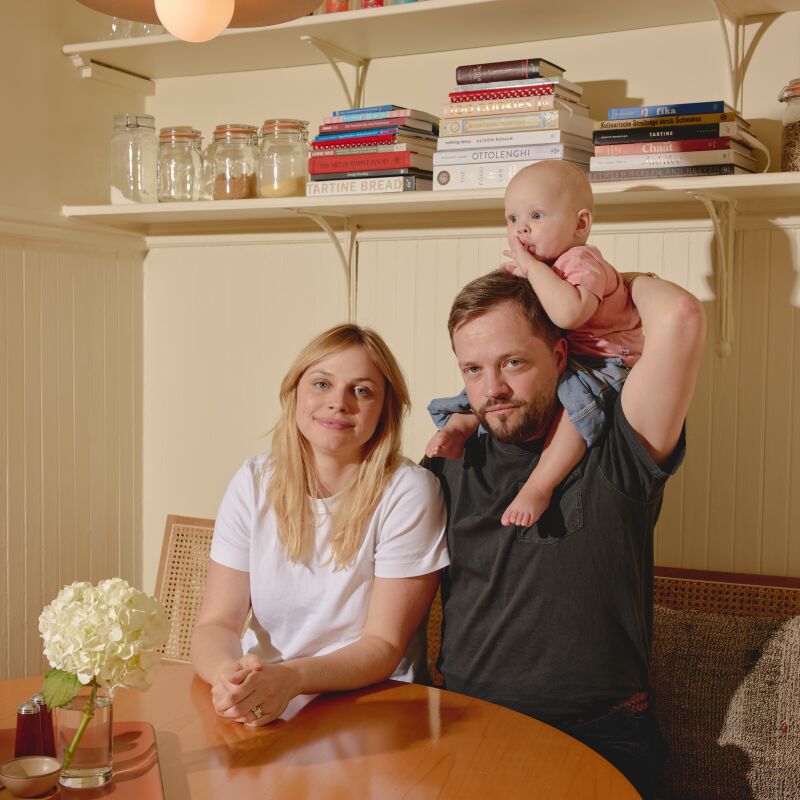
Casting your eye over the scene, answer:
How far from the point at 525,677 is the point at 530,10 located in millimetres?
1504

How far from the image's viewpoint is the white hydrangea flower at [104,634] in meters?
1.19

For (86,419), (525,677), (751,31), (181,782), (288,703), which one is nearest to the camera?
(181,782)

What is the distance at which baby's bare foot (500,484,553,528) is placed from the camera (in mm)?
1680

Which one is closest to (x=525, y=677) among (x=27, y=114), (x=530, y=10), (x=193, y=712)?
(x=193, y=712)

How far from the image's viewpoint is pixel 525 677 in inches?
68.8

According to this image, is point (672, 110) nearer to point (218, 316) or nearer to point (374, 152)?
point (374, 152)

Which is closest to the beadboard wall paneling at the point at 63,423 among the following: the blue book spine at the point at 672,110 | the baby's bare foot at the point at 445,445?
the baby's bare foot at the point at 445,445

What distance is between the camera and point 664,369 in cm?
160

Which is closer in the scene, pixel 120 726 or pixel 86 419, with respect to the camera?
pixel 120 726

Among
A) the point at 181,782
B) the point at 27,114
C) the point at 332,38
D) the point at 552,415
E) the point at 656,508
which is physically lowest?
the point at 181,782

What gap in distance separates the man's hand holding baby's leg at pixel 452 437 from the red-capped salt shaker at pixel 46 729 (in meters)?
0.81

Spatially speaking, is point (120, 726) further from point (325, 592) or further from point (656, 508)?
point (656, 508)

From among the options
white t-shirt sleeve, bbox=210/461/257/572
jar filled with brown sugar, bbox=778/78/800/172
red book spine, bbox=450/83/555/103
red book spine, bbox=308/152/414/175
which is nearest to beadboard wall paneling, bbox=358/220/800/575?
jar filled with brown sugar, bbox=778/78/800/172

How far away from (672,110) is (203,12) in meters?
1.21
